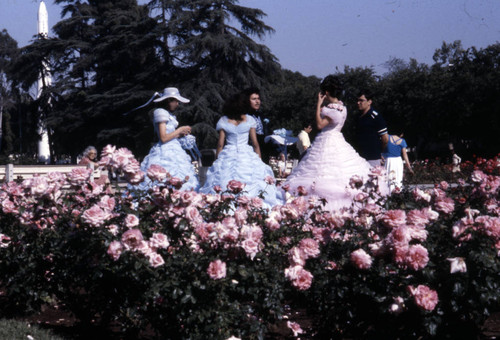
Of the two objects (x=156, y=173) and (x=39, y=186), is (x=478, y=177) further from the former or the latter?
(x=39, y=186)

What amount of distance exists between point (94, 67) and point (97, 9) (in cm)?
552

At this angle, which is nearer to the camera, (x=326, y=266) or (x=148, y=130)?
(x=326, y=266)

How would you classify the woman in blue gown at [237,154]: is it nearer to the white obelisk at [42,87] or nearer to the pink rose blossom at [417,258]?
the pink rose blossom at [417,258]

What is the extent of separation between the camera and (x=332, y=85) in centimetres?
805

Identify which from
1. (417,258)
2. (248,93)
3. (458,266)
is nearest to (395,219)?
(417,258)

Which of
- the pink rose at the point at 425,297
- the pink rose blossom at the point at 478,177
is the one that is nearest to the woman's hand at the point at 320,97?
the pink rose blossom at the point at 478,177

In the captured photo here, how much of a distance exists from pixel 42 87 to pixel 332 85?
42016 mm

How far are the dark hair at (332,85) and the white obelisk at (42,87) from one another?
1553 inches

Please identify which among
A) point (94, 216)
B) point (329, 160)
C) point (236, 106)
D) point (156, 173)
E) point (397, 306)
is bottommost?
point (397, 306)

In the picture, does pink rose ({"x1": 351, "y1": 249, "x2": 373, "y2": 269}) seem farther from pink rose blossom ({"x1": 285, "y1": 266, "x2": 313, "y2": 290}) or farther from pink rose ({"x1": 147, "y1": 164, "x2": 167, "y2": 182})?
pink rose ({"x1": 147, "y1": 164, "x2": 167, "y2": 182})

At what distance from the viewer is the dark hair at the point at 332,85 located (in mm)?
7988

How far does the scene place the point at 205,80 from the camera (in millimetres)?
39469

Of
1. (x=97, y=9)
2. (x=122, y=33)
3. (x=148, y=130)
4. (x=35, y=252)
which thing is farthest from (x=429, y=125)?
(x=35, y=252)

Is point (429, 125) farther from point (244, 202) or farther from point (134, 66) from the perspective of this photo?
point (244, 202)
